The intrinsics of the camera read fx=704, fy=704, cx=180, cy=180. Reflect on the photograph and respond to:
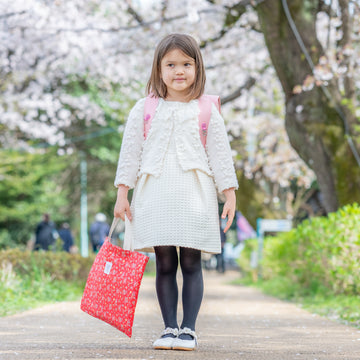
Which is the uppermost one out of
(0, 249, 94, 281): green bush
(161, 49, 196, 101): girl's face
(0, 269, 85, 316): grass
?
(161, 49, 196, 101): girl's face

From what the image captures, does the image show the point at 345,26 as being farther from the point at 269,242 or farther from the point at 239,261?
the point at 239,261

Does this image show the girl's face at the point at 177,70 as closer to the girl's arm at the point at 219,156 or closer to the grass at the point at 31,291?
the girl's arm at the point at 219,156

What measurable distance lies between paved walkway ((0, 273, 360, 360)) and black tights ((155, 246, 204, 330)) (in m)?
0.23

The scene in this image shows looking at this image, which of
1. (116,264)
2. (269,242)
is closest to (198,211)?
(116,264)

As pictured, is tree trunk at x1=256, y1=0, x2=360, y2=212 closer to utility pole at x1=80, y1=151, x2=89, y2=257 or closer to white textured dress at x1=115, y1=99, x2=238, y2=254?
white textured dress at x1=115, y1=99, x2=238, y2=254

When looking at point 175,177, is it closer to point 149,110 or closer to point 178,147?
point 178,147

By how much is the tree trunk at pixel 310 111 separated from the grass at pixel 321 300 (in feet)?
3.96

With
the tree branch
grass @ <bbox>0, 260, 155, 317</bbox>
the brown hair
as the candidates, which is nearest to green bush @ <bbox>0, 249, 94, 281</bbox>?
grass @ <bbox>0, 260, 155, 317</bbox>

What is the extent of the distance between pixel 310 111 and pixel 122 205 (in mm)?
5443

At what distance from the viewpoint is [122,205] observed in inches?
160

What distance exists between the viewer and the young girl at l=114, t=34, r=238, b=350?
394 cm

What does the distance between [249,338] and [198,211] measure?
1.21 meters

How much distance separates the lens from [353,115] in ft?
29.7

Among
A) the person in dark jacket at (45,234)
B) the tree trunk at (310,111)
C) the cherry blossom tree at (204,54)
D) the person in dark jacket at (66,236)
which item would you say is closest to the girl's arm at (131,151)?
the cherry blossom tree at (204,54)
